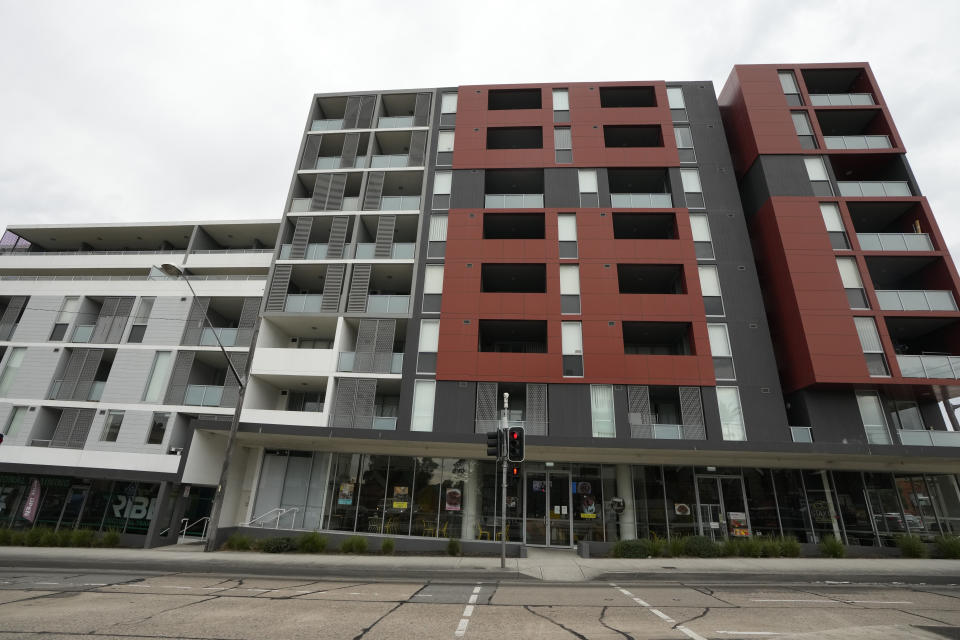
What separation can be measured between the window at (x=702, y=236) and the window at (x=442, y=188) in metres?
13.5

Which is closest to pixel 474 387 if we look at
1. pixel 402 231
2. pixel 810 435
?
pixel 402 231

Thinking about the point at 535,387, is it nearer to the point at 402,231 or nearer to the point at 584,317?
the point at 584,317

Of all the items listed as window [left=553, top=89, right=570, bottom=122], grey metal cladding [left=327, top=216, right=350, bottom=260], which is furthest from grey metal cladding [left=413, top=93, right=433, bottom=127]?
grey metal cladding [left=327, top=216, right=350, bottom=260]

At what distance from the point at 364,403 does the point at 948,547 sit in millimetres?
23536

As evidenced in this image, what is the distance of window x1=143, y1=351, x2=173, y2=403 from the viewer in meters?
24.9

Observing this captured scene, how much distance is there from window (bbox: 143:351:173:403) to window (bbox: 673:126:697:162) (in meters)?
31.0

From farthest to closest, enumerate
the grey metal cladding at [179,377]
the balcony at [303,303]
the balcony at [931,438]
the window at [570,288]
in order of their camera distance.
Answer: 1. the balcony at [303,303]
2. the grey metal cladding at [179,377]
3. the window at [570,288]
4. the balcony at [931,438]

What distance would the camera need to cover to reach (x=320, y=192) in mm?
28422

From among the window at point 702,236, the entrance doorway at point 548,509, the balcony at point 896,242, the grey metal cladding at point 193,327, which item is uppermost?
the window at point 702,236

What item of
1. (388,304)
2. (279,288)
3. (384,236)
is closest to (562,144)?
(384,236)

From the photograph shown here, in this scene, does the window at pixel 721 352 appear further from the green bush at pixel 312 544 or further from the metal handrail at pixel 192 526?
the metal handrail at pixel 192 526

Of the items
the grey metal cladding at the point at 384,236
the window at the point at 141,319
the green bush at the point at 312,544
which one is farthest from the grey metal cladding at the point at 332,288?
the green bush at the point at 312,544

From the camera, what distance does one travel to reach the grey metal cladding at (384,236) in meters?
26.2

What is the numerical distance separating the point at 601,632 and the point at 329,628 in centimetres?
424
